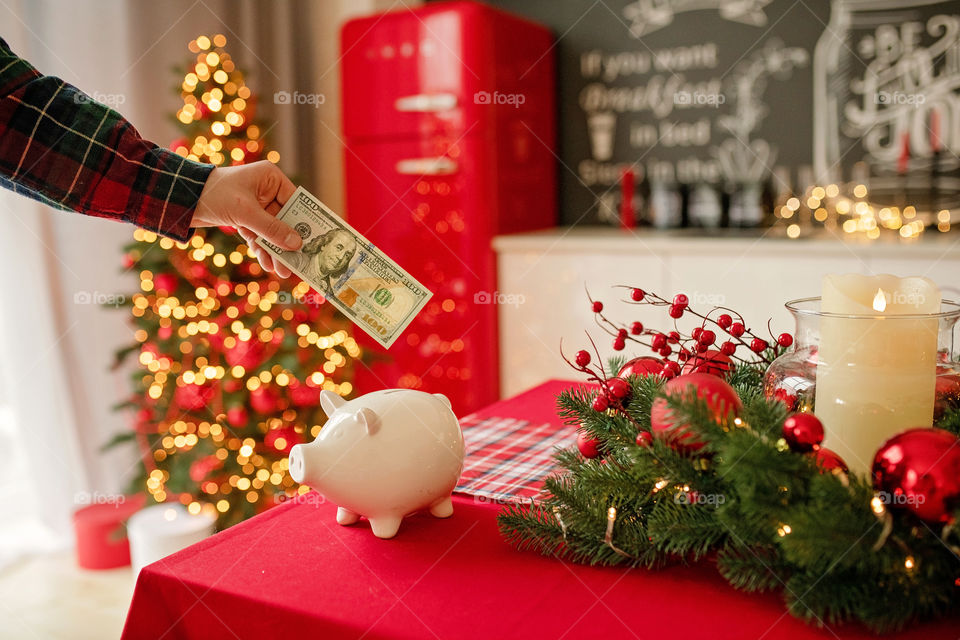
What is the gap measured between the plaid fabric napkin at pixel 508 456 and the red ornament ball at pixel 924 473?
1.36 feet

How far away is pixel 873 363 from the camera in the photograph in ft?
2.56

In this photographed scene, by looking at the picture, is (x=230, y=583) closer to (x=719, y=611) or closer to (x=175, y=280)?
(x=719, y=611)

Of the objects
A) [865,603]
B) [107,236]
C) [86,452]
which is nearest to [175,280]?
[107,236]

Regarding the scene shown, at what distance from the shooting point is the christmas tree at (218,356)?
2424 millimetres

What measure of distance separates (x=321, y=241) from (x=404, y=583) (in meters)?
0.56

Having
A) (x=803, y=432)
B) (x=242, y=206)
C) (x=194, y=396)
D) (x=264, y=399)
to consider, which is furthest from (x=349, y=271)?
(x=194, y=396)

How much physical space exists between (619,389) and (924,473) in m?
0.33

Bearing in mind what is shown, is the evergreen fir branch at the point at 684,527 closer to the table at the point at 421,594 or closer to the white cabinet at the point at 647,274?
A: the table at the point at 421,594

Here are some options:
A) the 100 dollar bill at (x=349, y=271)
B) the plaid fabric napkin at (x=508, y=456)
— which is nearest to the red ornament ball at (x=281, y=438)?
the plaid fabric napkin at (x=508, y=456)

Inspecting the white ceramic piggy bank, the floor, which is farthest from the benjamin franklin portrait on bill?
the floor

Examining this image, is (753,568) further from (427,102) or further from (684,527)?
(427,102)

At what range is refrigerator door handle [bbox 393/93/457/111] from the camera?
306 cm

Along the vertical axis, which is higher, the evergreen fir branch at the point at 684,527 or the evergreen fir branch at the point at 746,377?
the evergreen fir branch at the point at 746,377

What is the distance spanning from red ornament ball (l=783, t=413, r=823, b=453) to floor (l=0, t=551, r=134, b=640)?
206 centimetres
